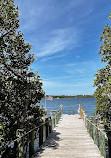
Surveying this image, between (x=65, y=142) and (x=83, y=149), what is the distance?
65.2 inches

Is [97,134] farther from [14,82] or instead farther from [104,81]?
[14,82]

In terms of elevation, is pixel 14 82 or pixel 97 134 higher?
pixel 14 82

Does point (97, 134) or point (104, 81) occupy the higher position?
point (104, 81)

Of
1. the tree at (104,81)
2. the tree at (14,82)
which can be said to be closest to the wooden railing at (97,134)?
the tree at (104,81)

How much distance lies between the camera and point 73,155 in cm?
715

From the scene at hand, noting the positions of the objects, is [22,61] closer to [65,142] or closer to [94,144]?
[65,142]

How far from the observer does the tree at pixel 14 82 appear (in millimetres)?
7418

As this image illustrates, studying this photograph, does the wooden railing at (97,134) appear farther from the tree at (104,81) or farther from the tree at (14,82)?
the tree at (14,82)

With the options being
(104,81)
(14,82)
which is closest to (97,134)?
(104,81)

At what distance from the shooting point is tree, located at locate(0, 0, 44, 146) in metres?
7.42

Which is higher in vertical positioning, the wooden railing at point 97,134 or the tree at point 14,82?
the tree at point 14,82

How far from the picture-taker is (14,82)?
8.05 meters

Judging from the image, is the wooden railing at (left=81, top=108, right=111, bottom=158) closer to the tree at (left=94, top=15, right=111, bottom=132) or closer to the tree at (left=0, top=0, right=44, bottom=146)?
the tree at (left=94, top=15, right=111, bottom=132)

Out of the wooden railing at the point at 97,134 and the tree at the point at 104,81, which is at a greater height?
the tree at the point at 104,81
